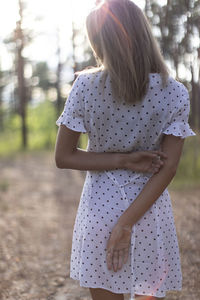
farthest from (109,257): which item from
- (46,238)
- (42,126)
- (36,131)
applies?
(36,131)

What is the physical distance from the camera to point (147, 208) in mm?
1499

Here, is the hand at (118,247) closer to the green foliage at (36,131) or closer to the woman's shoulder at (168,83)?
the woman's shoulder at (168,83)

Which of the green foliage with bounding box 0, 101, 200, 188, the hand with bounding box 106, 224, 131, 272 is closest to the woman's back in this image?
the hand with bounding box 106, 224, 131, 272

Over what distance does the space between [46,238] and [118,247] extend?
3.41 metres

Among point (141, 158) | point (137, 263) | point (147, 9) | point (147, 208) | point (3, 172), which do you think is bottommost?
point (3, 172)

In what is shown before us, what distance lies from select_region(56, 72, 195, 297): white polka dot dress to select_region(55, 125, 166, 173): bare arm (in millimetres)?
39

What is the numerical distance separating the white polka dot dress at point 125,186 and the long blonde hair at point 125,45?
0.05 meters

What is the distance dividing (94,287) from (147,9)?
3.43 meters

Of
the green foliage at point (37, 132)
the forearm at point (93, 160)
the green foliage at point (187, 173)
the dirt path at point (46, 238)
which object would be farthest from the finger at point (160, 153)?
the green foliage at point (37, 132)

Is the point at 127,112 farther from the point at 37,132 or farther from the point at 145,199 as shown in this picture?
the point at 37,132

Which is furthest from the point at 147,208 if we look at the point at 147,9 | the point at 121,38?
the point at 147,9

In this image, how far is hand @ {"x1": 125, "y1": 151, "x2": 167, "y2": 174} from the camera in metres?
1.49

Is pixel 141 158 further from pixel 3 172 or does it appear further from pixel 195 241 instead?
pixel 3 172

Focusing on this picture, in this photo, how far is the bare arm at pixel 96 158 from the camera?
1498 mm
